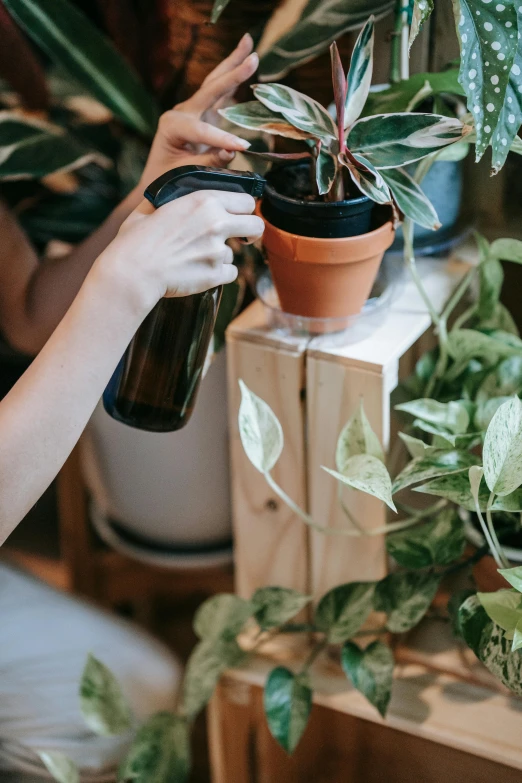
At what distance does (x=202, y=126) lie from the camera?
0.78 m

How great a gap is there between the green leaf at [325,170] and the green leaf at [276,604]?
0.44 metres

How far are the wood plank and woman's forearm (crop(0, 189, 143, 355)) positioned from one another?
0.26 meters

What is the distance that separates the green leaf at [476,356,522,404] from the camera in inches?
34.6

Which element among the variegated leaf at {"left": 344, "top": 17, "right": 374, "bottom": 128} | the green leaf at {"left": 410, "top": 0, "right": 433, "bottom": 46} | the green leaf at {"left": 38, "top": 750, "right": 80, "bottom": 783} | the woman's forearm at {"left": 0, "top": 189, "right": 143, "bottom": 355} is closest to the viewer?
the green leaf at {"left": 410, "top": 0, "right": 433, "bottom": 46}

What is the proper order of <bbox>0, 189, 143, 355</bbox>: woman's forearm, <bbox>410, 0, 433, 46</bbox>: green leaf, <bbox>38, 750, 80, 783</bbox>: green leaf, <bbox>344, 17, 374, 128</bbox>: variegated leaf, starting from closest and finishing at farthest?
<bbox>410, 0, 433, 46</bbox>: green leaf → <bbox>344, 17, 374, 128</bbox>: variegated leaf → <bbox>38, 750, 80, 783</bbox>: green leaf → <bbox>0, 189, 143, 355</bbox>: woman's forearm

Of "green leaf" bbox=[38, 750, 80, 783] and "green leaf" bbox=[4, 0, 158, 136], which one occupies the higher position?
"green leaf" bbox=[4, 0, 158, 136]

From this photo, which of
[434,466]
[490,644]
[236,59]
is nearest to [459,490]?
[434,466]

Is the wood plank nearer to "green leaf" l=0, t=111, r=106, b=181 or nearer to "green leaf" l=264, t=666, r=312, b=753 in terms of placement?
"green leaf" l=264, t=666, r=312, b=753

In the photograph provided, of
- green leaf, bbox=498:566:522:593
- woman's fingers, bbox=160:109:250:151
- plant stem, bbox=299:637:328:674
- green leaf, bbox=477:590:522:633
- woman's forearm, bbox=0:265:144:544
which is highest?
woman's fingers, bbox=160:109:250:151

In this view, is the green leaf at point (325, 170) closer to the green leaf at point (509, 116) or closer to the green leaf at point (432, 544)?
the green leaf at point (509, 116)

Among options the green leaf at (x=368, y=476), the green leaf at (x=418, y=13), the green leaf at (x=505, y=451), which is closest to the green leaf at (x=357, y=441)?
the green leaf at (x=368, y=476)

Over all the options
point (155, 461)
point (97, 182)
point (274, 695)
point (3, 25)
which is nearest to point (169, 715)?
point (274, 695)

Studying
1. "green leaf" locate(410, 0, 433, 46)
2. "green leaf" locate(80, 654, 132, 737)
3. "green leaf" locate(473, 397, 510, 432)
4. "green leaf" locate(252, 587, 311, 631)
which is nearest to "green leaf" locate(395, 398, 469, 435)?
"green leaf" locate(473, 397, 510, 432)

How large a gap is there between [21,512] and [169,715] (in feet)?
1.38
